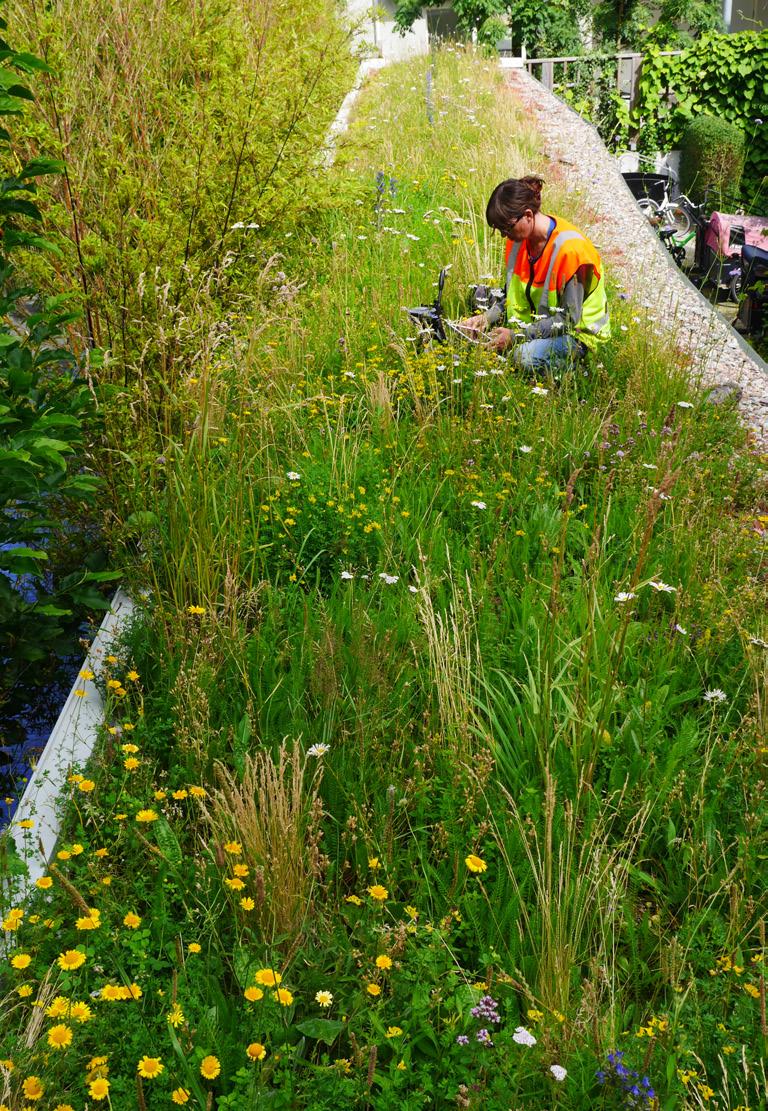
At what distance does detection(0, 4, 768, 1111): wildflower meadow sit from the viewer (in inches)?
77.7

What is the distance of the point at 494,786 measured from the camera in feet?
8.91

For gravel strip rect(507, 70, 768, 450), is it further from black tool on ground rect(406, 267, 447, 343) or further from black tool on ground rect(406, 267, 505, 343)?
black tool on ground rect(406, 267, 447, 343)

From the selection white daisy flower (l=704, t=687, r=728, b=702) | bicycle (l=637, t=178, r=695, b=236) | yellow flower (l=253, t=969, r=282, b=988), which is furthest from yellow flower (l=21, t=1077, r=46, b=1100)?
bicycle (l=637, t=178, r=695, b=236)

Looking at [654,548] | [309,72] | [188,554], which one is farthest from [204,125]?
[654,548]

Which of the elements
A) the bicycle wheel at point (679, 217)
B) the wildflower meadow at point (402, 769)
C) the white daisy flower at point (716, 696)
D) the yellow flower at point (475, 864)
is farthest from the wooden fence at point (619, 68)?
the yellow flower at point (475, 864)

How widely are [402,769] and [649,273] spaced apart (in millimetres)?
7283

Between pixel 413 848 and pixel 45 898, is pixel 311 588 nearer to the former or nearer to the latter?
pixel 413 848

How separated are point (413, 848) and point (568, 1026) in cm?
65

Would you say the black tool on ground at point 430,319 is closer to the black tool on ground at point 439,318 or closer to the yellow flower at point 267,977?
the black tool on ground at point 439,318

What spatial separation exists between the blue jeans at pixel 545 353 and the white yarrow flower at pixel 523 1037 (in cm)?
390

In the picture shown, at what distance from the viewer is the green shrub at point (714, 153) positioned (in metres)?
20.2

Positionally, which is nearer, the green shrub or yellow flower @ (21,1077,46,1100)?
yellow flower @ (21,1077,46,1100)

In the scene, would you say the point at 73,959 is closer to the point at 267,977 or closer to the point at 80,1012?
the point at 80,1012

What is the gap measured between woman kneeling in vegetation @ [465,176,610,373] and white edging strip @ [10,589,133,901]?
313cm
